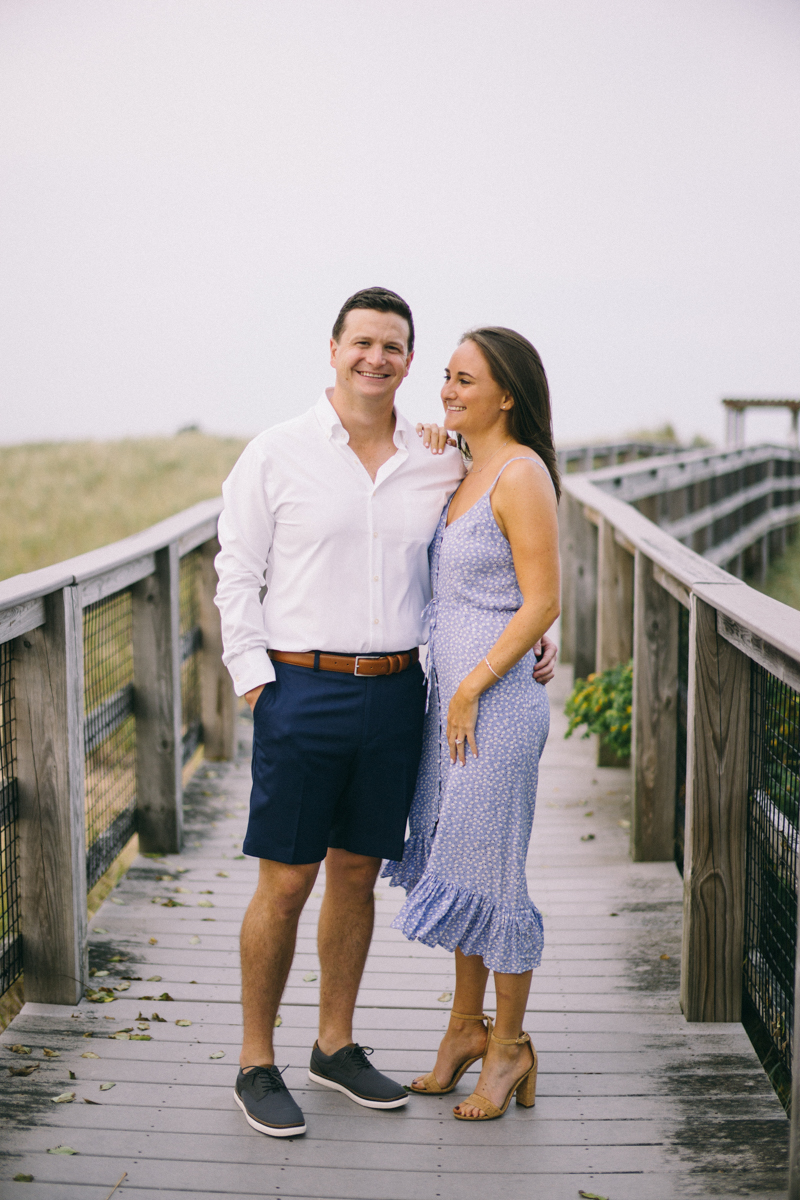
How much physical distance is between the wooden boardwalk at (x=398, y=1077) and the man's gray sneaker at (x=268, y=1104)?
1.2 inches

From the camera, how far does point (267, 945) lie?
268cm

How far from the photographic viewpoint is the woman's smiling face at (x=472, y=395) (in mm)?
2596

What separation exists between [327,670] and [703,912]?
1247 mm

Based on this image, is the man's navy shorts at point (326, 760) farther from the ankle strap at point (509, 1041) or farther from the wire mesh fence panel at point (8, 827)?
the wire mesh fence panel at point (8, 827)

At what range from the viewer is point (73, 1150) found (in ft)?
8.16

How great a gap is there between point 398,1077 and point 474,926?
538 millimetres

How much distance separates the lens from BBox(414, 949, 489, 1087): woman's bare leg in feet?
8.99

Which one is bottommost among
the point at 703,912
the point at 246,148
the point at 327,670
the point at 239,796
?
the point at 239,796

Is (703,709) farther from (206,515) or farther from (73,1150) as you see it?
(206,515)

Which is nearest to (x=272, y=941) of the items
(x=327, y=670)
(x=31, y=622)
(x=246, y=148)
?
(x=327, y=670)

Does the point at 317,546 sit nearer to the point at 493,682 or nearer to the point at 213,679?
the point at 493,682

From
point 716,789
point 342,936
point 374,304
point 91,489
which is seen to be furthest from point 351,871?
point 91,489

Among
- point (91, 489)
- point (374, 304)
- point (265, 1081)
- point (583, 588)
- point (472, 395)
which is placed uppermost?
point (374, 304)

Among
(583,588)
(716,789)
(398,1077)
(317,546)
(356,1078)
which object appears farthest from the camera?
(583,588)
